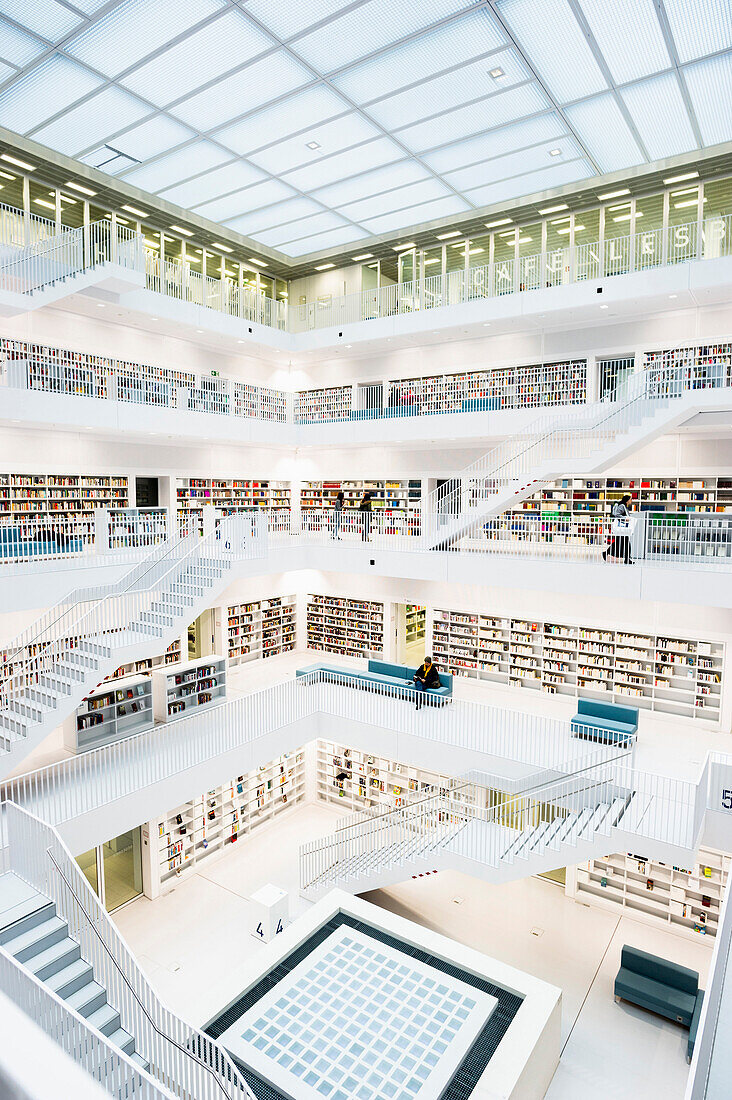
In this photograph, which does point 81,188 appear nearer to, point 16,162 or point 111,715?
point 16,162

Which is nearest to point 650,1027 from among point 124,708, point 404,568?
point 404,568

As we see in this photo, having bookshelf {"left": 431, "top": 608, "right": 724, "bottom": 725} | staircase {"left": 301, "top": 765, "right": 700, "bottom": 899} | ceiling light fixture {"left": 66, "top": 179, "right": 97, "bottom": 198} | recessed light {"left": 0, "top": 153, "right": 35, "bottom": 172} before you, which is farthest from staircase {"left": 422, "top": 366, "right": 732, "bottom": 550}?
recessed light {"left": 0, "top": 153, "right": 35, "bottom": 172}

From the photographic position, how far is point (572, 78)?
34.9ft

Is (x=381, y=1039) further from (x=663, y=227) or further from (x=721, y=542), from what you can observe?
(x=663, y=227)

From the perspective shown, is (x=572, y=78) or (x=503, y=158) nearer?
(x=572, y=78)

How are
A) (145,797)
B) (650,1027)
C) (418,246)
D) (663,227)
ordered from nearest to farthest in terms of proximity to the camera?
(650,1027)
(145,797)
(663,227)
(418,246)

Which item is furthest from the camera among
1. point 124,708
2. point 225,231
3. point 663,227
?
point 225,231

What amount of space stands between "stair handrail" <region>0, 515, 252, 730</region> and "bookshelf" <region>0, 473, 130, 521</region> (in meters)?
2.02

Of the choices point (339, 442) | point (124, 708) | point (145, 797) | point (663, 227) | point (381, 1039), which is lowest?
point (381, 1039)

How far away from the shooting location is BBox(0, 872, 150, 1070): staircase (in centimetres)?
642

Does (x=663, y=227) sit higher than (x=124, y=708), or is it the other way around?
(x=663, y=227)

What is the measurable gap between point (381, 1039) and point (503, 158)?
47.9ft

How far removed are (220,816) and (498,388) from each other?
11.4 meters

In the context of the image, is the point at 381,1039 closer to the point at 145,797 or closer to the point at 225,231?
the point at 145,797
